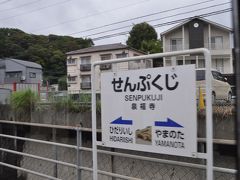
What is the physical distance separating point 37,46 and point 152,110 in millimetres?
26996

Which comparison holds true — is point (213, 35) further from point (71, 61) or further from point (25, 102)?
point (25, 102)

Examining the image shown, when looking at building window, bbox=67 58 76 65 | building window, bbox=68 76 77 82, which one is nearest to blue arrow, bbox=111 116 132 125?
building window, bbox=68 76 77 82

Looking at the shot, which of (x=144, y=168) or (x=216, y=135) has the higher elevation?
(x=216, y=135)

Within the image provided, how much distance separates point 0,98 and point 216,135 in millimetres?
4680

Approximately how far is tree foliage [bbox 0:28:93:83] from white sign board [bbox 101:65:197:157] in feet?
64.2

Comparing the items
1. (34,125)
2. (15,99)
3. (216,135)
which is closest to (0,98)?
(15,99)

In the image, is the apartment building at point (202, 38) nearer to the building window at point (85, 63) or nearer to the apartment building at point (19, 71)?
the building window at point (85, 63)

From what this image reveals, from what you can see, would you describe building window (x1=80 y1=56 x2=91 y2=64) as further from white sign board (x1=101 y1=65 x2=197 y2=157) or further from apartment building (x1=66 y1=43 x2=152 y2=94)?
white sign board (x1=101 y1=65 x2=197 y2=157)

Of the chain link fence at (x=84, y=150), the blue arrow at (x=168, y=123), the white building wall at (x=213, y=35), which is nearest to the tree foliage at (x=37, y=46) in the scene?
the white building wall at (x=213, y=35)

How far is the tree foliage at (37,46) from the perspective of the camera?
2369 cm

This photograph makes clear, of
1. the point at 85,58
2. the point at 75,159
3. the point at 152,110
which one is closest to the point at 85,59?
the point at 85,58

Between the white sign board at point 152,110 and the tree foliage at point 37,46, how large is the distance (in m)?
19.6

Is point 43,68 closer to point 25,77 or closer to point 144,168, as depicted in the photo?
point 25,77

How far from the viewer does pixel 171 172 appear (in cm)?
344
